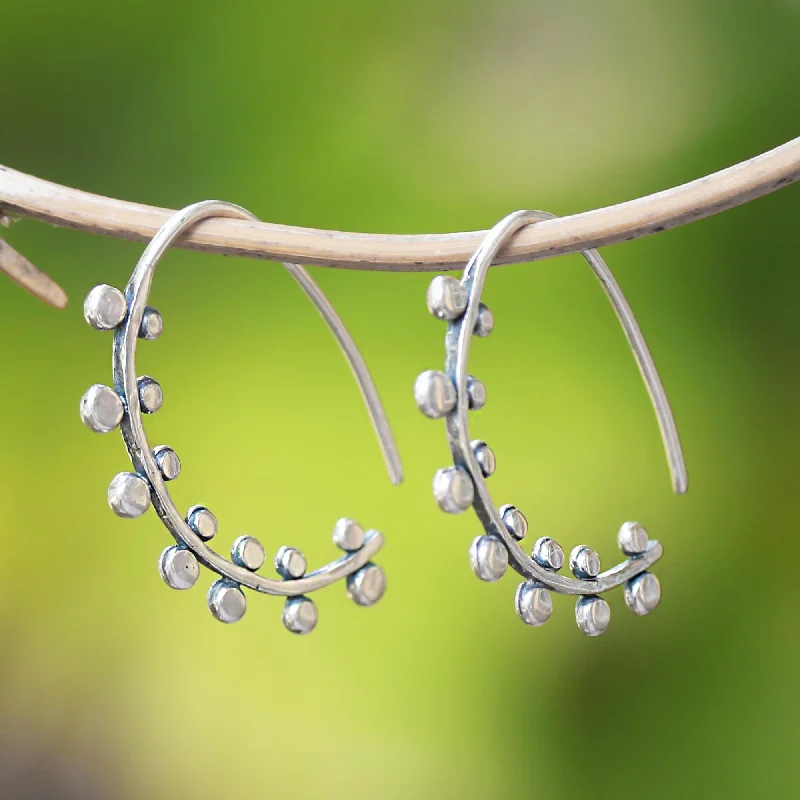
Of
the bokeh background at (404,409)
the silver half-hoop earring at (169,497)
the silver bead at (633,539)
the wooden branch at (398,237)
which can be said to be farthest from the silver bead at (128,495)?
the bokeh background at (404,409)

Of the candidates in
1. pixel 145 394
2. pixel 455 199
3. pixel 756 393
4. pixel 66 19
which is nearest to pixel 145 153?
pixel 66 19

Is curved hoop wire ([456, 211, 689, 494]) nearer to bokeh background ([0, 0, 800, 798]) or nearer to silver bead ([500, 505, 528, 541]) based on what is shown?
silver bead ([500, 505, 528, 541])

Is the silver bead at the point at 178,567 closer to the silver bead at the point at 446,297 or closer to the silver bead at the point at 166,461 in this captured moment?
the silver bead at the point at 166,461

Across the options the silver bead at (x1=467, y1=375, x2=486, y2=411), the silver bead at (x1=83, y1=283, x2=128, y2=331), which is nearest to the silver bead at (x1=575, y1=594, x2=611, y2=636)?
the silver bead at (x1=467, y1=375, x2=486, y2=411)

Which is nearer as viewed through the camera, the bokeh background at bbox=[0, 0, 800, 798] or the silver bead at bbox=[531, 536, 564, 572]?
the silver bead at bbox=[531, 536, 564, 572]

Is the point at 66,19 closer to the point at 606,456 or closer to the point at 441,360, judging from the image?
the point at 441,360
